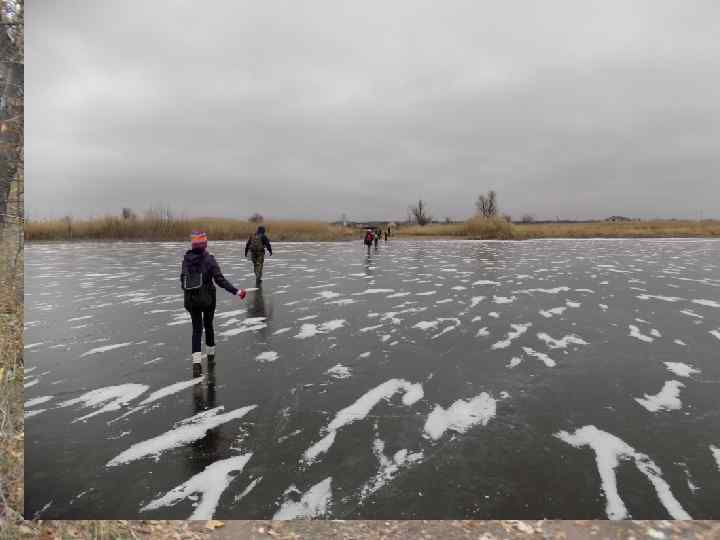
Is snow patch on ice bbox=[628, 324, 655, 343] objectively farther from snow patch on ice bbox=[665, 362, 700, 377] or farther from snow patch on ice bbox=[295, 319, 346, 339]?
snow patch on ice bbox=[295, 319, 346, 339]

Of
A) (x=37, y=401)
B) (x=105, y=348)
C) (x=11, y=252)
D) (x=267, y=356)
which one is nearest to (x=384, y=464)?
(x=11, y=252)

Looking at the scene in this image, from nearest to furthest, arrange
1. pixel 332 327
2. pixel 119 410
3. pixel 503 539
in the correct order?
pixel 503 539 < pixel 119 410 < pixel 332 327

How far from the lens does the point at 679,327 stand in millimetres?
7301

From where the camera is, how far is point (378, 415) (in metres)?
4.05

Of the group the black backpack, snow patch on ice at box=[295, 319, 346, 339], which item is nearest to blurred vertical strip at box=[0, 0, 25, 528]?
the black backpack

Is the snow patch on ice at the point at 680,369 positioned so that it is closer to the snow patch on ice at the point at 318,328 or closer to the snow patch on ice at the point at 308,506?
the snow patch on ice at the point at 308,506

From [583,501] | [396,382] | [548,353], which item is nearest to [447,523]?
[583,501]

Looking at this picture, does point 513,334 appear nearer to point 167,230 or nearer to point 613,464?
point 613,464

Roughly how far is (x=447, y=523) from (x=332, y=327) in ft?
16.2

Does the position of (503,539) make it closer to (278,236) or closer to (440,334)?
(440,334)

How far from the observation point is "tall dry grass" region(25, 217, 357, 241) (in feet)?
113

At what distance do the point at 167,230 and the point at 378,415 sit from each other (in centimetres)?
3409

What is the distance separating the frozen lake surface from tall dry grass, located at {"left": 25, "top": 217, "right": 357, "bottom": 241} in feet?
91.9

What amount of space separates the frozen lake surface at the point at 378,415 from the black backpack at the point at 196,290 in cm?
86
